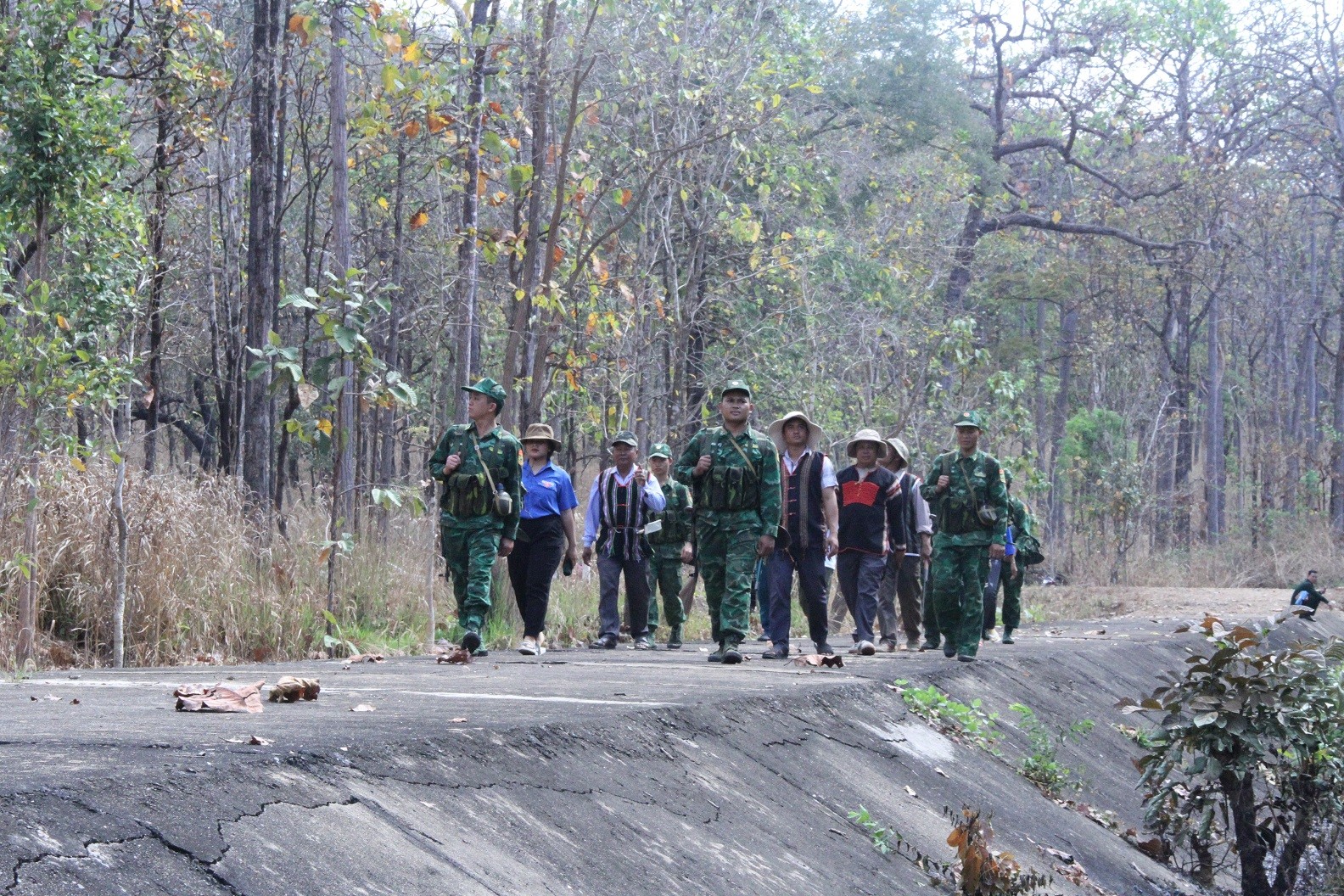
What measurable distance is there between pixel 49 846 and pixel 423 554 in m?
10.5

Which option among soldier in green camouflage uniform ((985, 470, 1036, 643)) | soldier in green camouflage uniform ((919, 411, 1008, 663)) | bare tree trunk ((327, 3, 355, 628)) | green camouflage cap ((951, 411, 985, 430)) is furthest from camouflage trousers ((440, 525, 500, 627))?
soldier in green camouflage uniform ((985, 470, 1036, 643))

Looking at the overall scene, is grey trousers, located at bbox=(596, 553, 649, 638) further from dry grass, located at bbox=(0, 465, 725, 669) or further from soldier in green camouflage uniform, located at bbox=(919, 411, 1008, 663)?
soldier in green camouflage uniform, located at bbox=(919, 411, 1008, 663)

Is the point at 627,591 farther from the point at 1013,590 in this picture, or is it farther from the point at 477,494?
the point at 1013,590

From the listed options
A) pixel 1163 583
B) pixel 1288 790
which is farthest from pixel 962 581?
pixel 1163 583

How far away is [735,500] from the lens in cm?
1016

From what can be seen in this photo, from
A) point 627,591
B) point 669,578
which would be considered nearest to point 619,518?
point 627,591

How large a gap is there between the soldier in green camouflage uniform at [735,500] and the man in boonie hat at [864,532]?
1854 mm

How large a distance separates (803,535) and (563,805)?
5.99 metres

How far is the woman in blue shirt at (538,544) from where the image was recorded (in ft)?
34.8

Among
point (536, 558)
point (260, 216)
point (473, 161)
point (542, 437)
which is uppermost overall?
point (473, 161)

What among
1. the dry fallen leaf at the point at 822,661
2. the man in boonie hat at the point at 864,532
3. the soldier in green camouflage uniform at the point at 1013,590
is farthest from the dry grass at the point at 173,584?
the soldier in green camouflage uniform at the point at 1013,590

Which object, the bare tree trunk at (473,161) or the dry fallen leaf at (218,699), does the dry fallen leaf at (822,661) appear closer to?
the dry fallen leaf at (218,699)

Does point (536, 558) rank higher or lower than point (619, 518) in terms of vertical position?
lower

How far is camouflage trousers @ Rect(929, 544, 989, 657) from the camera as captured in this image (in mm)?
11188
